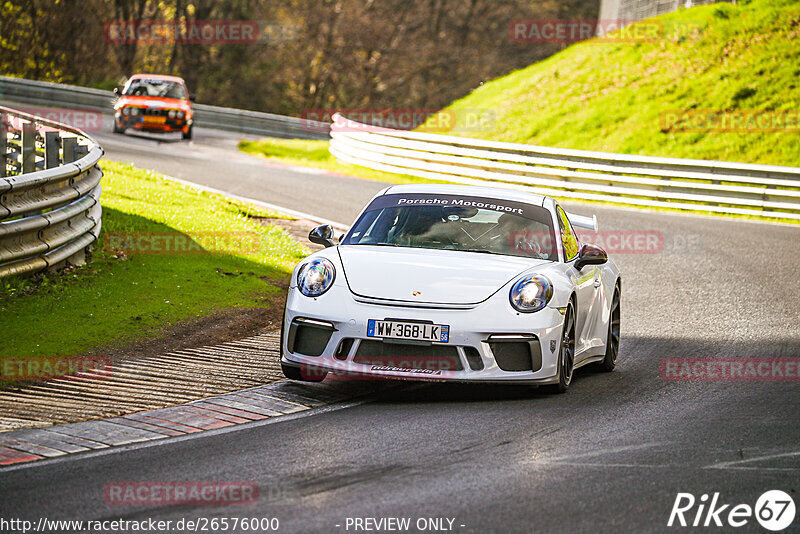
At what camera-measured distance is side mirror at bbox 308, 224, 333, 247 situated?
8.52 m

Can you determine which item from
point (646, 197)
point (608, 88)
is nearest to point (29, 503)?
point (646, 197)

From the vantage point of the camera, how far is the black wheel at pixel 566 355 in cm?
772

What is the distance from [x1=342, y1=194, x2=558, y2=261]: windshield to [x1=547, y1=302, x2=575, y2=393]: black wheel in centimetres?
65

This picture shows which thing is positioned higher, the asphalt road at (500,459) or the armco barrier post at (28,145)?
the armco barrier post at (28,145)

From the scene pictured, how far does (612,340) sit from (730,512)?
4.15 meters

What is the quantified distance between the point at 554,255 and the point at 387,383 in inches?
61.5

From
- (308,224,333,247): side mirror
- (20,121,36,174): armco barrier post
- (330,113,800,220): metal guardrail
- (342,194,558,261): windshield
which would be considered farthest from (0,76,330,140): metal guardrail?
(308,224,333,247): side mirror

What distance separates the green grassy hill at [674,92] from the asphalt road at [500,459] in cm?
1921

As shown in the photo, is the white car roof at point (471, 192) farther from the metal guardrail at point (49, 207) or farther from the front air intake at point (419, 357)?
the metal guardrail at point (49, 207)

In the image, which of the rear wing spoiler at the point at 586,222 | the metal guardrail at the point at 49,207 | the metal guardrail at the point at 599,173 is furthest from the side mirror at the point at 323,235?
the metal guardrail at the point at 599,173

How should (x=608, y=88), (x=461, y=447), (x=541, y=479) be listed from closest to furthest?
(x=541, y=479) → (x=461, y=447) → (x=608, y=88)

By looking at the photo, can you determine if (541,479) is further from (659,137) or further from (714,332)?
(659,137)

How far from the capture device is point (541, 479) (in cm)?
559

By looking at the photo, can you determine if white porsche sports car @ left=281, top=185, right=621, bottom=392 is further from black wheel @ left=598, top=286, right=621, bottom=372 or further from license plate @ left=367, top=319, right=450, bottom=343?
black wheel @ left=598, top=286, right=621, bottom=372
